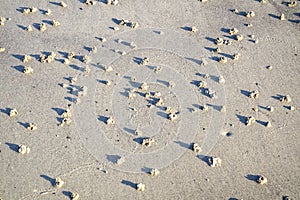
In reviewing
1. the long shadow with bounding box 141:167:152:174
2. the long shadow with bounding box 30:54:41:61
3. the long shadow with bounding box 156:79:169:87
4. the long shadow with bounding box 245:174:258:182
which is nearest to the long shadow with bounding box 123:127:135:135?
the long shadow with bounding box 141:167:152:174

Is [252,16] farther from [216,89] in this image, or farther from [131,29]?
[131,29]

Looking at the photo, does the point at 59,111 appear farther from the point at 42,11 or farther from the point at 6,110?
the point at 42,11

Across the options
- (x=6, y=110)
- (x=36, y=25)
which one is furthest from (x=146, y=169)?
(x=36, y=25)

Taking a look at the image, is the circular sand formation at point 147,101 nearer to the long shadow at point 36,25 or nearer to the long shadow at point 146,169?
the long shadow at point 146,169

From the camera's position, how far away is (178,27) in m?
18.7

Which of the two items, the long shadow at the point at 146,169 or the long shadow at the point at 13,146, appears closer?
the long shadow at the point at 146,169

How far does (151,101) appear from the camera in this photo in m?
16.6

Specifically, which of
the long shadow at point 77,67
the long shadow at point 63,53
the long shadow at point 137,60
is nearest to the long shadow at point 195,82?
the long shadow at point 137,60

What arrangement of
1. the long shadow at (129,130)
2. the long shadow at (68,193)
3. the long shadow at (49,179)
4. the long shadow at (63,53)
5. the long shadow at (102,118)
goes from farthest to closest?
the long shadow at (63,53)
the long shadow at (102,118)
the long shadow at (129,130)
the long shadow at (49,179)
the long shadow at (68,193)

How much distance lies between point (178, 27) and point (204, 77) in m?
3.20

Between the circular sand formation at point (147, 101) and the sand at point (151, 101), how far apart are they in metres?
0.05

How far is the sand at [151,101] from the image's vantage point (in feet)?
48.8

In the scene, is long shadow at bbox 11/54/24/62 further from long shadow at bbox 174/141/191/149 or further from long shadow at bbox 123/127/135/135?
long shadow at bbox 174/141/191/149

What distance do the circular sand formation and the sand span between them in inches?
1.9
